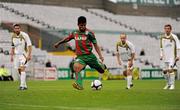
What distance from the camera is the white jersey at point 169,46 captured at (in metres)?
22.8

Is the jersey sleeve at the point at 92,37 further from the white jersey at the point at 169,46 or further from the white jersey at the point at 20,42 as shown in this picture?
the white jersey at the point at 169,46

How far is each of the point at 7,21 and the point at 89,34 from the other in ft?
112

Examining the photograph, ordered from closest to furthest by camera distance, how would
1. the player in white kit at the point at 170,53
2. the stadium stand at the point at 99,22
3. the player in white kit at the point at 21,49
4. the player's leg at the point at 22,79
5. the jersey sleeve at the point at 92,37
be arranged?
the jersey sleeve at the point at 92,37, the player's leg at the point at 22,79, the player in white kit at the point at 21,49, the player in white kit at the point at 170,53, the stadium stand at the point at 99,22

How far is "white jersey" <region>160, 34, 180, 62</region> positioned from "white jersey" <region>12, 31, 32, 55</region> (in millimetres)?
4873

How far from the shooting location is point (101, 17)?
6253cm

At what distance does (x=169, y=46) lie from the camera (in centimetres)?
2284

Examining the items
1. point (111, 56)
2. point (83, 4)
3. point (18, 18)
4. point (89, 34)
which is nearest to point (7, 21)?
point (18, 18)

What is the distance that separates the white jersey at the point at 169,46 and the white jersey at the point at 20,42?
4873 mm

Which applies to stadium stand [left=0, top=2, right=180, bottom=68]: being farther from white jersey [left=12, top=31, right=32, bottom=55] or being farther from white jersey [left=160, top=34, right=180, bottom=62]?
white jersey [left=12, top=31, right=32, bottom=55]

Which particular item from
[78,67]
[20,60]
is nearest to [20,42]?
[20,60]

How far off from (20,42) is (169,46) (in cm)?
536

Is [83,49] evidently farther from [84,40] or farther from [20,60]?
[20,60]

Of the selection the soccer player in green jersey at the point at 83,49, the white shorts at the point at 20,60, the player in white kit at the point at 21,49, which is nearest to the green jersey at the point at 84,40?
the soccer player in green jersey at the point at 83,49

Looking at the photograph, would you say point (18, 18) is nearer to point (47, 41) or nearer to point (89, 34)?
point (47, 41)
